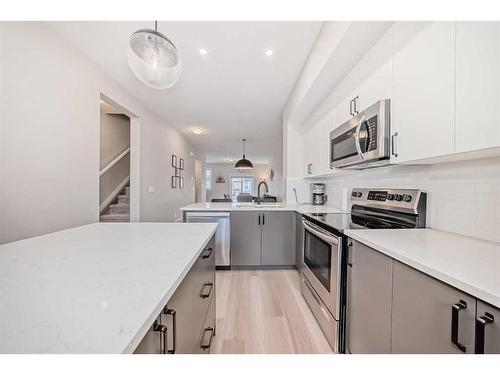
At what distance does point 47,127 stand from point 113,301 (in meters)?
2.06

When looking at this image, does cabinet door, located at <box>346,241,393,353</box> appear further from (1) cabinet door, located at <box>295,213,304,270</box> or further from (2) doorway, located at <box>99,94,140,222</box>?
(2) doorway, located at <box>99,94,140,222</box>

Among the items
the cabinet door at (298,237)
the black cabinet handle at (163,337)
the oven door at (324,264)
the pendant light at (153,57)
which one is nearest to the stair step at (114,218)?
the cabinet door at (298,237)

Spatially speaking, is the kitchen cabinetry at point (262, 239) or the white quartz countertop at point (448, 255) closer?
the white quartz countertop at point (448, 255)

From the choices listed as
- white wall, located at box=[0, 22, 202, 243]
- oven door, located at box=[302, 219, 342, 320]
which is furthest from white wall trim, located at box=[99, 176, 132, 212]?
oven door, located at box=[302, 219, 342, 320]

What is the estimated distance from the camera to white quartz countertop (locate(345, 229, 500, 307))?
635mm

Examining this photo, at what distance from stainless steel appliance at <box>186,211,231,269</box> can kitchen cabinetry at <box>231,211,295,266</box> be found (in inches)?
2.7

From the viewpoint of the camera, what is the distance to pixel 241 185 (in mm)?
12078

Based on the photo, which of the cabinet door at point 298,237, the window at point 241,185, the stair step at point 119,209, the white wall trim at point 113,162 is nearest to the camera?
the cabinet door at point 298,237

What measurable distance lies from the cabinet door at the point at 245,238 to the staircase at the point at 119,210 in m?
2.37

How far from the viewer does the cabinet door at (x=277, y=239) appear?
3.05 m

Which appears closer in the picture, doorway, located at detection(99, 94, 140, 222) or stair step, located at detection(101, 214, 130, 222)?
stair step, located at detection(101, 214, 130, 222)

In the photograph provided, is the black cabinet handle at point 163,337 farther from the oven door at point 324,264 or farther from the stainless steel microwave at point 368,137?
the stainless steel microwave at point 368,137

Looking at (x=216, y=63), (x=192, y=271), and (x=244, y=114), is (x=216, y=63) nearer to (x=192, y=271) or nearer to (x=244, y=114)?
(x=244, y=114)

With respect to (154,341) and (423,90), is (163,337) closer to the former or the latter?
(154,341)
